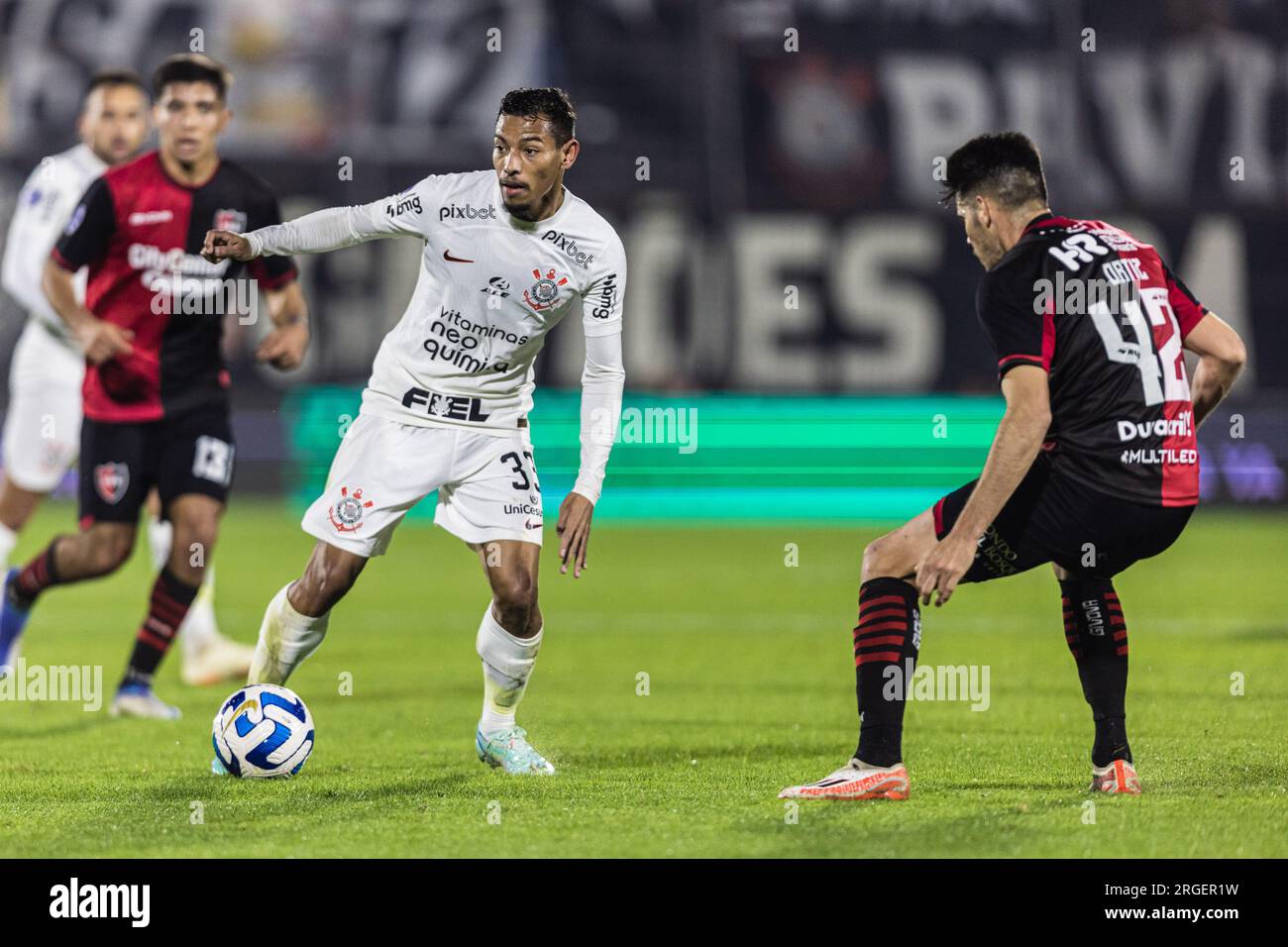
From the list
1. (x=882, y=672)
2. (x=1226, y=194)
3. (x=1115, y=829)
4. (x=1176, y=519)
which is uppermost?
(x=1226, y=194)

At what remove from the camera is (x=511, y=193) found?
237 inches

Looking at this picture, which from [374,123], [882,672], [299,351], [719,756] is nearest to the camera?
[882,672]

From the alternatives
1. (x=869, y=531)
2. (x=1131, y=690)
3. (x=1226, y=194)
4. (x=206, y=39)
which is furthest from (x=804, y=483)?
(x=1131, y=690)

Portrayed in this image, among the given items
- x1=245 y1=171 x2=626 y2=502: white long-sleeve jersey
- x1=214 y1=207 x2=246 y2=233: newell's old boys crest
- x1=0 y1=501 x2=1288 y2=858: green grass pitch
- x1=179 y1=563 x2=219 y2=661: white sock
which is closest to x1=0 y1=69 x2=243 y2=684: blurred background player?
x1=179 y1=563 x2=219 y2=661: white sock

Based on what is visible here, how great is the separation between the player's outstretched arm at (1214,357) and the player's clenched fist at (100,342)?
14.1 feet

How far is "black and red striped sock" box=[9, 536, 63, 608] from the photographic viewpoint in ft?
26.8

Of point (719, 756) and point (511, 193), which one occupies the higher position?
point (511, 193)

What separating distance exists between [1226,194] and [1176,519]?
604 inches

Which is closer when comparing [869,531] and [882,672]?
[882,672]

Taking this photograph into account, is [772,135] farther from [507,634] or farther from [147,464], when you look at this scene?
[507,634]

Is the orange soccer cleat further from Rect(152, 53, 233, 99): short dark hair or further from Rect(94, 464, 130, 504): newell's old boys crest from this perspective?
Rect(152, 53, 233, 99): short dark hair

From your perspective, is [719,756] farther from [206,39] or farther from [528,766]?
[206,39]

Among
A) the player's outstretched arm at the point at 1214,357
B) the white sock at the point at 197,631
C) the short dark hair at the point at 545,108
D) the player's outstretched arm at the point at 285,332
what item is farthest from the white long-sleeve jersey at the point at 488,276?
the white sock at the point at 197,631
